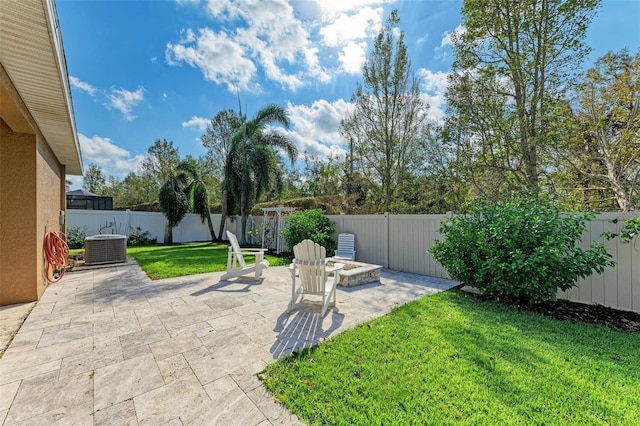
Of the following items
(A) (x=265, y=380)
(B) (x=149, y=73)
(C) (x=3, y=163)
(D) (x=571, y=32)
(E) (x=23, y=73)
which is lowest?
(A) (x=265, y=380)

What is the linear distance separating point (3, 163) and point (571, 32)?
1096cm

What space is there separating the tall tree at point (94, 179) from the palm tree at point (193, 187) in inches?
730

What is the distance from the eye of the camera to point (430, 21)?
26.0ft

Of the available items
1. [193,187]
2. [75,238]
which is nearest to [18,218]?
[75,238]

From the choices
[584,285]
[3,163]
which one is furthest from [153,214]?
Answer: [584,285]

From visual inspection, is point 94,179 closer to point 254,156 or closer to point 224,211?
point 224,211

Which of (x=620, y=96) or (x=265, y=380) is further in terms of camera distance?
(x=620, y=96)

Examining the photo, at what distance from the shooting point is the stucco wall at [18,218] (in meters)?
3.77

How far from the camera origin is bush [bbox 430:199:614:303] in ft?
11.9

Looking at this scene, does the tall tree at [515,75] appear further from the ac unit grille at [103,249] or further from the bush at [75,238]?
the bush at [75,238]

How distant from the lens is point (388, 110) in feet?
32.8

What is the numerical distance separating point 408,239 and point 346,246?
6.03 feet

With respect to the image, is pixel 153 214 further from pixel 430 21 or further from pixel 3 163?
pixel 430 21

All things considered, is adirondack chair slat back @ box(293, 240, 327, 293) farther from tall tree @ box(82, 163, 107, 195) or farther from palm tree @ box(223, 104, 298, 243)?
tall tree @ box(82, 163, 107, 195)
